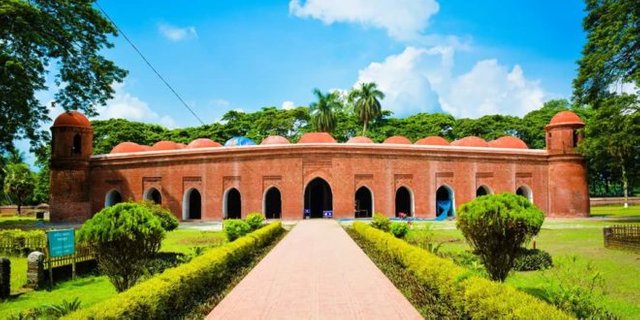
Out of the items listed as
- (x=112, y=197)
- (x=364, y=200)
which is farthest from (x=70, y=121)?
(x=364, y=200)

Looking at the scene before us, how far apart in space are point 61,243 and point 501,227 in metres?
8.21

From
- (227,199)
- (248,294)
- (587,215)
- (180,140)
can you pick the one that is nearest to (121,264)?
(248,294)

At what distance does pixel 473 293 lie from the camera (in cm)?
511

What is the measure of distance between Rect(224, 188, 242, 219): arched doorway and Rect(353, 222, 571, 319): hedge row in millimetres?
21277

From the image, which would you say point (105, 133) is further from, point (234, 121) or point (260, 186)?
point (260, 186)

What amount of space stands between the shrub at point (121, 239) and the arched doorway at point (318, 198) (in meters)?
21.4

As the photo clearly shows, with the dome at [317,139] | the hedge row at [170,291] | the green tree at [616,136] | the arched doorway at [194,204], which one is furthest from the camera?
the dome at [317,139]

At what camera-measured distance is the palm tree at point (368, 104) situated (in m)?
43.9

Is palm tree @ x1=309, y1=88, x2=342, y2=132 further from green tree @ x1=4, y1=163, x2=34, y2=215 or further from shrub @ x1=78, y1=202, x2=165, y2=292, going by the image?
shrub @ x1=78, y1=202, x2=165, y2=292

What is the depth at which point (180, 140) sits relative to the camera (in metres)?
45.7

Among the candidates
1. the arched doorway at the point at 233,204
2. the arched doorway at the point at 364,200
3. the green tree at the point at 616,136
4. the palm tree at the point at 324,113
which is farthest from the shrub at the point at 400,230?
the palm tree at the point at 324,113

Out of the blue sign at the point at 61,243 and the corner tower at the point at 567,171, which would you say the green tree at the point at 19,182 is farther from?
the corner tower at the point at 567,171

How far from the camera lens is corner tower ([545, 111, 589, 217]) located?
2675 centimetres

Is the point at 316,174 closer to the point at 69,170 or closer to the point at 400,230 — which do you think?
the point at 400,230
